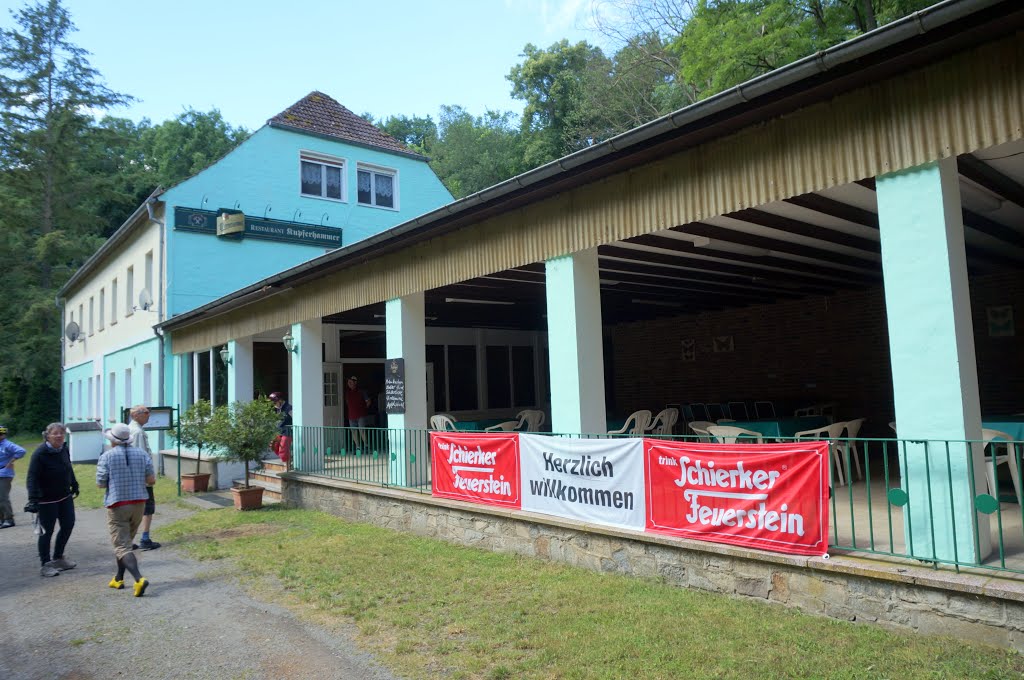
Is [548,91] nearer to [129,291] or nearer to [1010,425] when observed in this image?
[129,291]

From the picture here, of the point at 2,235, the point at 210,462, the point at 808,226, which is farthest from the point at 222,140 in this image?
the point at 808,226

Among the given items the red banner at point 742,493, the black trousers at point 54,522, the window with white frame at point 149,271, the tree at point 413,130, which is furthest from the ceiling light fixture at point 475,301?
the tree at point 413,130

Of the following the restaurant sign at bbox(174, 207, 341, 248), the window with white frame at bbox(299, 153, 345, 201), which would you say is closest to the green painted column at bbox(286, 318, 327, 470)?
the restaurant sign at bbox(174, 207, 341, 248)

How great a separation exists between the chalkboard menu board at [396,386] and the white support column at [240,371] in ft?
20.4

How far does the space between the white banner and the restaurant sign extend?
45.3 feet

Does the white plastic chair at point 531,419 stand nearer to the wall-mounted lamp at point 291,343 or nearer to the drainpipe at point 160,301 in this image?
the wall-mounted lamp at point 291,343

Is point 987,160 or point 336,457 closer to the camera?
point 987,160

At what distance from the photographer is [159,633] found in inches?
215

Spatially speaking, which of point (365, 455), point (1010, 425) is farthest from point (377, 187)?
point (1010, 425)

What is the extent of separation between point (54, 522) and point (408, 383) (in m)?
4.36

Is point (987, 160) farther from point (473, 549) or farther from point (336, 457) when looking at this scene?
point (336, 457)

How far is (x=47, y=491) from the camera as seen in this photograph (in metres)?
7.84

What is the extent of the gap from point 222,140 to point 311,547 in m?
37.9

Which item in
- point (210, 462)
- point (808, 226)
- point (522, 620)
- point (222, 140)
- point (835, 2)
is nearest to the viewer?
point (522, 620)
